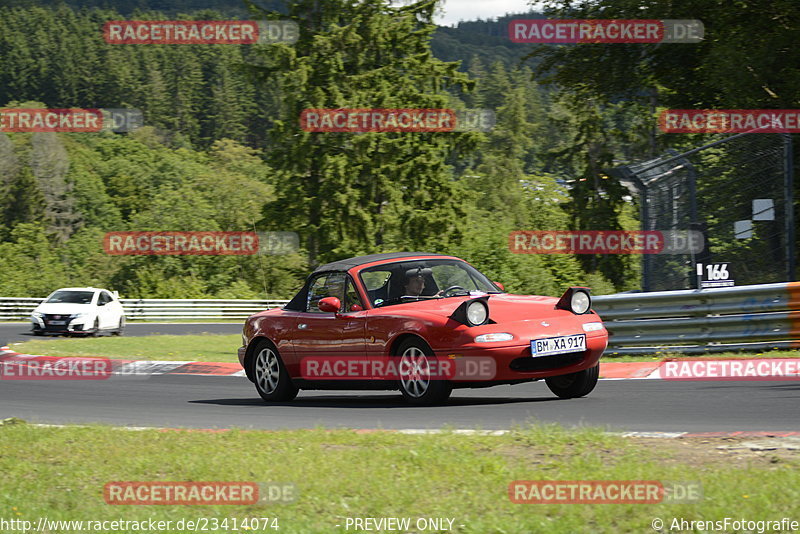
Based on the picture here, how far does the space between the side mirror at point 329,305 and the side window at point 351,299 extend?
18cm

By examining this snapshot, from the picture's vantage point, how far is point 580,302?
392 inches

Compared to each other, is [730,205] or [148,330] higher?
[730,205]

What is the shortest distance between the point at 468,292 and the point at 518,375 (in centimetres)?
144

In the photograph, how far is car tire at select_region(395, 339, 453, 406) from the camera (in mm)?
9531

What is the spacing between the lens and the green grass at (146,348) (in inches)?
791

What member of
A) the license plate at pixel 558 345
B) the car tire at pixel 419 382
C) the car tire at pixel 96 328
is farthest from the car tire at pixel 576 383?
the car tire at pixel 96 328

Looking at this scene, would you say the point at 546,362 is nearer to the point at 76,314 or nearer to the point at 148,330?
the point at 76,314

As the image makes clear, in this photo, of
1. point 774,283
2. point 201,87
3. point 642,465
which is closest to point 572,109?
point 774,283

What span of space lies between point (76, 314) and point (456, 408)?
Answer: 2057 centimetres

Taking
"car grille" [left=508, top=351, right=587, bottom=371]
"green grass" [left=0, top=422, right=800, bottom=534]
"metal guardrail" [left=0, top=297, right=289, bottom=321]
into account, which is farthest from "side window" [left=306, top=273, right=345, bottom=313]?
"metal guardrail" [left=0, top=297, right=289, bottom=321]

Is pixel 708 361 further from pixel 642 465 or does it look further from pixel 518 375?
pixel 642 465

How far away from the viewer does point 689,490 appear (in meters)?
5.14

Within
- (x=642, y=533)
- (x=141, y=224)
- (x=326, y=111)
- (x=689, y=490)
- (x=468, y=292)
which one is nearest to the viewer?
(x=642, y=533)

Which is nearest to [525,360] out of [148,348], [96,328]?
[148,348]
